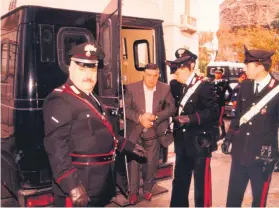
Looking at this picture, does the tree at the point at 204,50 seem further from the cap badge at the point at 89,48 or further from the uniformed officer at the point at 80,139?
the uniformed officer at the point at 80,139

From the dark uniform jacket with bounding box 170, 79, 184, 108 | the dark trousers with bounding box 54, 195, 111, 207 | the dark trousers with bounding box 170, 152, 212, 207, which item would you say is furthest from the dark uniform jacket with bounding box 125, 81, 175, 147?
the dark trousers with bounding box 54, 195, 111, 207

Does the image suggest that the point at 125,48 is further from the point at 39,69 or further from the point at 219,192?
the point at 219,192

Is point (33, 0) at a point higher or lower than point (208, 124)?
higher

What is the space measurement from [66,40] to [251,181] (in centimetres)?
284

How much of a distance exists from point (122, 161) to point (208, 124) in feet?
4.43

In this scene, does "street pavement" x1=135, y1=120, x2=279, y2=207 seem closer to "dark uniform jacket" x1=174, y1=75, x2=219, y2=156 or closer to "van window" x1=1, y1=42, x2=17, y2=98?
"dark uniform jacket" x1=174, y1=75, x2=219, y2=156

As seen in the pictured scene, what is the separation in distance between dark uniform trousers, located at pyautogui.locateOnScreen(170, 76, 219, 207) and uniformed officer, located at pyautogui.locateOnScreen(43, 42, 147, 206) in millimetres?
1253

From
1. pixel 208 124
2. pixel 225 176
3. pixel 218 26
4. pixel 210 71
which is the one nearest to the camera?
pixel 208 124

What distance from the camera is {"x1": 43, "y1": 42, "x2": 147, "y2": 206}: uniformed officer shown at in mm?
2544

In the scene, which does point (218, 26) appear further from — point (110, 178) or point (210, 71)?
point (110, 178)

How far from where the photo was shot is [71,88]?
2.78m

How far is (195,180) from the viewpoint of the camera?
3.91 m

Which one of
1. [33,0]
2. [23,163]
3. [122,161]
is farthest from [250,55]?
[23,163]

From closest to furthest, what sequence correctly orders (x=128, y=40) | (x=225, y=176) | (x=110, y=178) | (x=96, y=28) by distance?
(x=110, y=178), (x=96, y=28), (x=225, y=176), (x=128, y=40)
